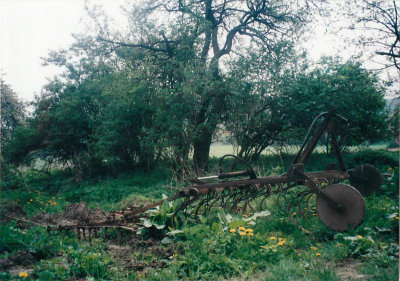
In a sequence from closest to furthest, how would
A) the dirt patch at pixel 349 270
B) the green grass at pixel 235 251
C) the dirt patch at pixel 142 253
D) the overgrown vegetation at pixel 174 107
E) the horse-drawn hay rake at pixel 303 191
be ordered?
the dirt patch at pixel 349 270, the green grass at pixel 235 251, the dirt patch at pixel 142 253, the horse-drawn hay rake at pixel 303 191, the overgrown vegetation at pixel 174 107

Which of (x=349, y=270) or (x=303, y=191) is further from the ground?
(x=303, y=191)

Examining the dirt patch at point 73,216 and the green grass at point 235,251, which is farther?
the dirt patch at point 73,216

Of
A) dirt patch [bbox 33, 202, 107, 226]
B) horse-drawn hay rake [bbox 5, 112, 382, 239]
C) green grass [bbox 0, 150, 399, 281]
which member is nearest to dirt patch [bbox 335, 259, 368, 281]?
green grass [bbox 0, 150, 399, 281]

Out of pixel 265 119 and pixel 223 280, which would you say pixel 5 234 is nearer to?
pixel 223 280

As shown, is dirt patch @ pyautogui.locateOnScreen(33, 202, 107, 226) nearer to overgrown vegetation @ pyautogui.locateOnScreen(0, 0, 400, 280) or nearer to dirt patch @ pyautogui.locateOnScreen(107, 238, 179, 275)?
overgrown vegetation @ pyautogui.locateOnScreen(0, 0, 400, 280)

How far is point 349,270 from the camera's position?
326cm

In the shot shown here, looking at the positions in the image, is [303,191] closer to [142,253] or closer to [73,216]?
[142,253]

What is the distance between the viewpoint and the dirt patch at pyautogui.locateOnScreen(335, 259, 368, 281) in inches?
120

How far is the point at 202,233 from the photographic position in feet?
Result: 13.4

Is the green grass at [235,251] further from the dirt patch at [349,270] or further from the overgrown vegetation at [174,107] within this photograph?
the overgrown vegetation at [174,107]

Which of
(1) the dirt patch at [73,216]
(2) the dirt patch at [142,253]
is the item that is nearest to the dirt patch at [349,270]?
(2) the dirt patch at [142,253]

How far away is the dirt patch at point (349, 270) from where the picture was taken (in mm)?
3049

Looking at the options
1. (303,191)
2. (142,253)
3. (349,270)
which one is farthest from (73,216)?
(349,270)

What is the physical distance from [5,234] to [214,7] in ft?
32.2
